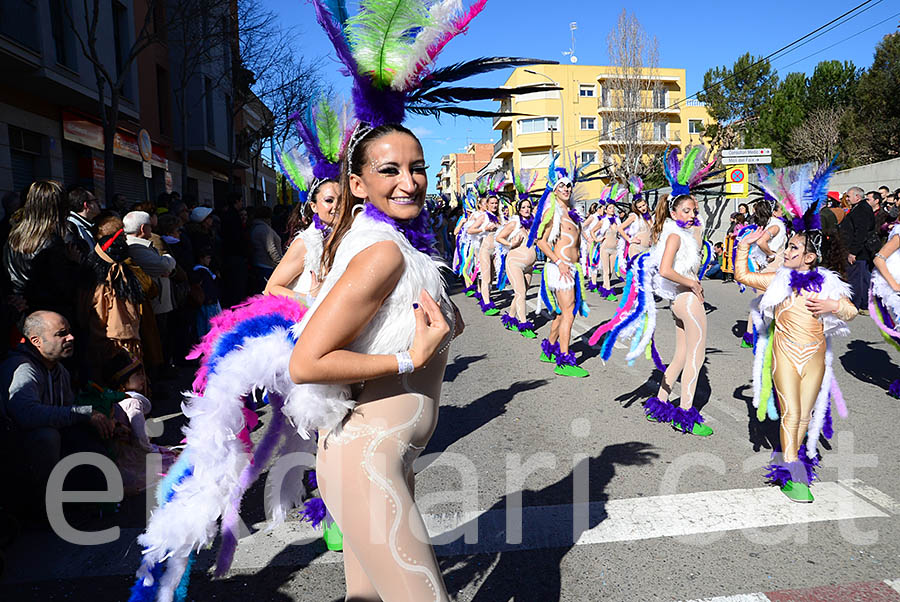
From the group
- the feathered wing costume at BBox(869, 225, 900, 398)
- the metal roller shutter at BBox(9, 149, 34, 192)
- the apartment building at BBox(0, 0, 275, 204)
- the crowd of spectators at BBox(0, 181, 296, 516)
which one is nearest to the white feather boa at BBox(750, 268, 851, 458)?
the feathered wing costume at BBox(869, 225, 900, 398)

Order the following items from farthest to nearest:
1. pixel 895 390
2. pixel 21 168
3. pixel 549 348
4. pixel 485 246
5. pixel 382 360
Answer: pixel 21 168
pixel 485 246
pixel 549 348
pixel 895 390
pixel 382 360

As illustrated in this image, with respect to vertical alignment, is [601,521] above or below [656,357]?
below

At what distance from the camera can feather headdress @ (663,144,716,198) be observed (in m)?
5.76

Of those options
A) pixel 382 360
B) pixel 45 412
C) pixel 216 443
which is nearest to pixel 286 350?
pixel 216 443

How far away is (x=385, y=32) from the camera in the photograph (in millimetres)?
1937

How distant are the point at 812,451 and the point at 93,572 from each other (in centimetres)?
408

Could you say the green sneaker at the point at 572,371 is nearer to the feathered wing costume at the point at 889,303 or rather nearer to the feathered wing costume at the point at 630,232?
the feathered wing costume at the point at 889,303

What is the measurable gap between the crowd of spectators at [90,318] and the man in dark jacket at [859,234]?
31.8 feet

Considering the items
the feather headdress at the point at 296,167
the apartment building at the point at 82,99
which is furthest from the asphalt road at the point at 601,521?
the apartment building at the point at 82,99

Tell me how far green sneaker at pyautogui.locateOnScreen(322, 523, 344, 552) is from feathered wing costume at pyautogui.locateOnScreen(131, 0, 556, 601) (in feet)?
3.80

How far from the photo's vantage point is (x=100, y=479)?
387cm

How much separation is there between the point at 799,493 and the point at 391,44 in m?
3.44

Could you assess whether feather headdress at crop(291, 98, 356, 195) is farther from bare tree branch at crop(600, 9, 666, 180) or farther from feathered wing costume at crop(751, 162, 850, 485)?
bare tree branch at crop(600, 9, 666, 180)

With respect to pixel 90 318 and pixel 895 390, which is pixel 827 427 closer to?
pixel 895 390
